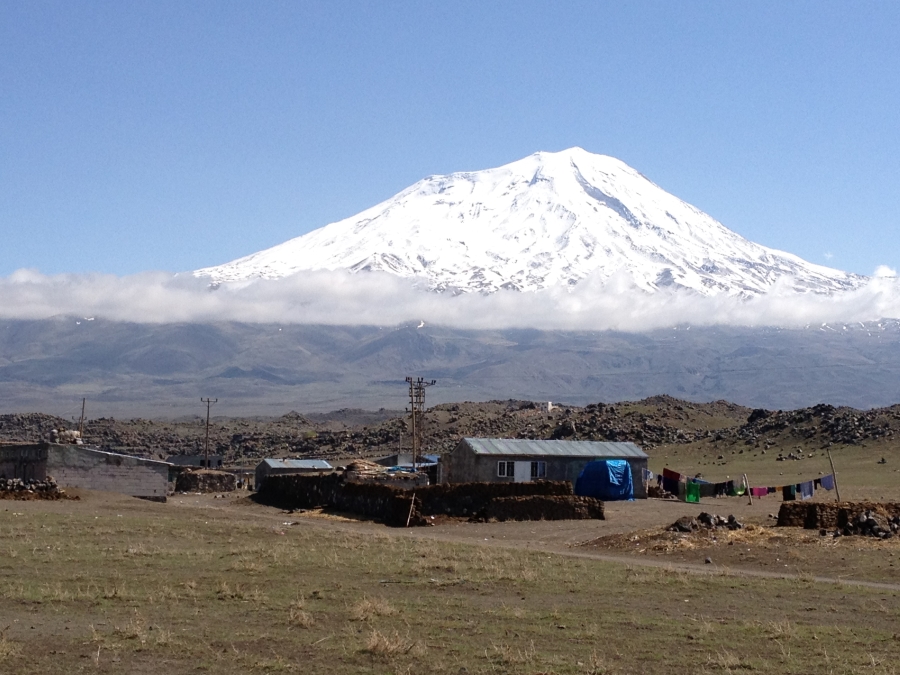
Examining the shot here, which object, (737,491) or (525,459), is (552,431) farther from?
(525,459)

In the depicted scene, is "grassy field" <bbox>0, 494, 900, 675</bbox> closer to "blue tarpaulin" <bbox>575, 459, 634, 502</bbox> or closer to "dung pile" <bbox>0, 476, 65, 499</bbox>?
"dung pile" <bbox>0, 476, 65, 499</bbox>

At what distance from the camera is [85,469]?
4250cm

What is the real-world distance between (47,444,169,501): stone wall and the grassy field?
1817cm

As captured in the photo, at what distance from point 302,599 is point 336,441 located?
310 feet

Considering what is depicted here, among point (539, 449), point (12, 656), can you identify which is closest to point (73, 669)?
point (12, 656)

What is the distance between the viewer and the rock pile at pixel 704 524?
27062 millimetres

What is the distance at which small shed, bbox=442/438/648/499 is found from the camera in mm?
46719

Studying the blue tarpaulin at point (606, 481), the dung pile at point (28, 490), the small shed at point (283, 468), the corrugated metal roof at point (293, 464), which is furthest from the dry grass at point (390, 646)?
the corrugated metal roof at point (293, 464)

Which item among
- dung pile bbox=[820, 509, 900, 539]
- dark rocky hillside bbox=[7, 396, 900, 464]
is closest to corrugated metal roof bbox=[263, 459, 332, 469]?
dark rocky hillside bbox=[7, 396, 900, 464]

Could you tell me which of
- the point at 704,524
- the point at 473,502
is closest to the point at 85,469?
the point at 473,502

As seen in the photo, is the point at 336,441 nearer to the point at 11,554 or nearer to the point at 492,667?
the point at 11,554

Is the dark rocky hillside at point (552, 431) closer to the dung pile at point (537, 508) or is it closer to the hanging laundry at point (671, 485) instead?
the hanging laundry at point (671, 485)

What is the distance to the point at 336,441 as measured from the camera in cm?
11031

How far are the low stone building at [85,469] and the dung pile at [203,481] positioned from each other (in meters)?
10.8
